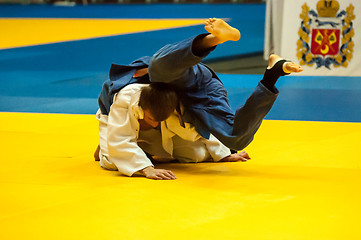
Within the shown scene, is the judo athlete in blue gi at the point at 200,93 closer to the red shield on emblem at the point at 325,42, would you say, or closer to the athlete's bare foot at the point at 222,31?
the athlete's bare foot at the point at 222,31

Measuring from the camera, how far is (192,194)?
129 inches

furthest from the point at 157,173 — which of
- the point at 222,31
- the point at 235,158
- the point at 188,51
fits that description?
the point at 222,31

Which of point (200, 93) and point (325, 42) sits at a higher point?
point (200, 93)

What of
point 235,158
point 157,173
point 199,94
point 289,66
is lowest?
point 235,158

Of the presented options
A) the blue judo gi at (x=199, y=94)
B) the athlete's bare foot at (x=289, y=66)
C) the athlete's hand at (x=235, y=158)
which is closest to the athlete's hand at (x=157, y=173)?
the blue judo gi at (x=199, y=94)

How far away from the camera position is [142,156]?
3572 millimetres

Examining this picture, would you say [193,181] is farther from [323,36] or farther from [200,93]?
[323,36]

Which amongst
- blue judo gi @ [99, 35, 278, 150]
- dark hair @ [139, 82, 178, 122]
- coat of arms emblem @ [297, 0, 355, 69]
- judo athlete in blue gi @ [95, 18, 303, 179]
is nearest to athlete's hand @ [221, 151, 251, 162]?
judo athlete in blue gi @ [95, 18, 303, 179]

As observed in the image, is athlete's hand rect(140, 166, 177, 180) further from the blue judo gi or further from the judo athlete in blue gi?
the blue judo gi

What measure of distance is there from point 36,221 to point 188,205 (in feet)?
2.59

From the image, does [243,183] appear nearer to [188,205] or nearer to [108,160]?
[188,205]

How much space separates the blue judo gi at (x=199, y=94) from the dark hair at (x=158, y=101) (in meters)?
0.07

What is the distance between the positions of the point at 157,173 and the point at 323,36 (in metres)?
4.66

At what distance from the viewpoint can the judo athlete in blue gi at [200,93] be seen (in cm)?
325
